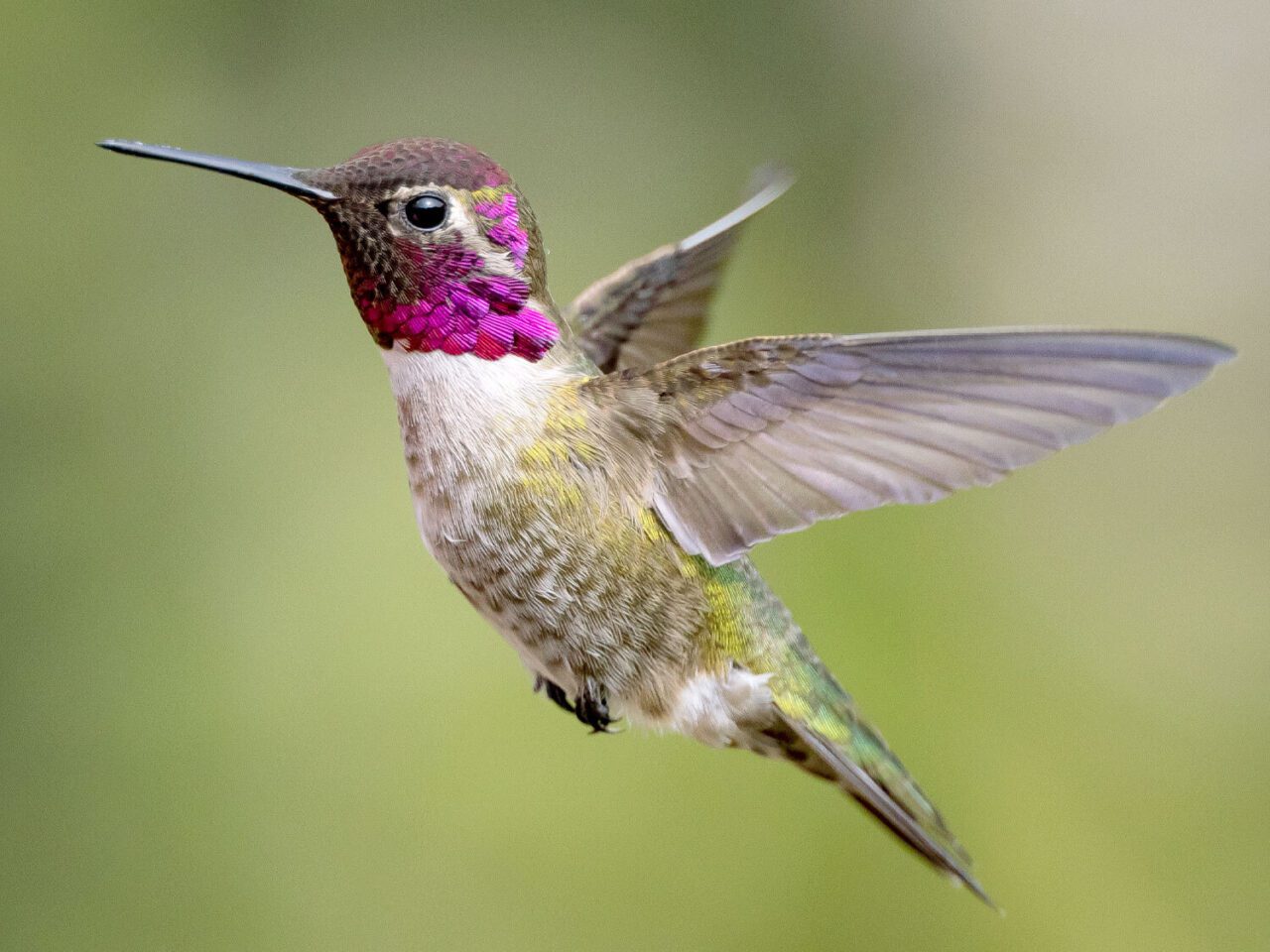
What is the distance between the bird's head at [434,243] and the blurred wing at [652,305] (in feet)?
1.40

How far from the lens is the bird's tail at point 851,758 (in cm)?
154

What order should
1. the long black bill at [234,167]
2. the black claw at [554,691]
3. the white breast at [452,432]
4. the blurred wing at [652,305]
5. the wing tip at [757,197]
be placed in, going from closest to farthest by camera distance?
1. the long black bill at [234,167]
2. the white breast at [452,432]
3. the black claw at [554,691]
4. the wing tip at [757,197]
5. the blurred wing at [652,305]

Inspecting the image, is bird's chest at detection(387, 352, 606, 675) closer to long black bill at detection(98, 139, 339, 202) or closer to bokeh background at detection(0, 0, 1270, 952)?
long black bill at detection(98, 139, 339, 202)

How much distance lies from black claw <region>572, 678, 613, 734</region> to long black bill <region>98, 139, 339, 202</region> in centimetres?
55

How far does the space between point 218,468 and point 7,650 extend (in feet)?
1.84

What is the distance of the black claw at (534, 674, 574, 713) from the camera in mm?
1497

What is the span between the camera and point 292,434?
3070mm

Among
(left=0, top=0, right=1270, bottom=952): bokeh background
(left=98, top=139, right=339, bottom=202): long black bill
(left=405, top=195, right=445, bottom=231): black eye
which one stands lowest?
(left=0, top=0, right=1270, bottom=952): bokeh background

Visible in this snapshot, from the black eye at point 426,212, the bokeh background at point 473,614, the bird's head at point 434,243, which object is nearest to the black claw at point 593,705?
the bird's head at point 434,243

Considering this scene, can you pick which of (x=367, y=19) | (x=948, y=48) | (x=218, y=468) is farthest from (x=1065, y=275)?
(x=218, y=468)

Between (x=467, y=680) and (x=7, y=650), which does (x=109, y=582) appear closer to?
(x=7, y=650)

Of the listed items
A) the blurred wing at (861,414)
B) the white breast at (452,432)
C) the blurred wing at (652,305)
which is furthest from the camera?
the blurred wing at (652,305)

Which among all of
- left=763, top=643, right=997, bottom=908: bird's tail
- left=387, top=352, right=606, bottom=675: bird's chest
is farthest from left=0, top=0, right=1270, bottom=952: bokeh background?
left=387, top=352, right=606, bottom=675: bird's chest

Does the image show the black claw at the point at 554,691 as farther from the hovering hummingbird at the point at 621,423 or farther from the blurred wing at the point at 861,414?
the blurred wing at the point at 861,414
